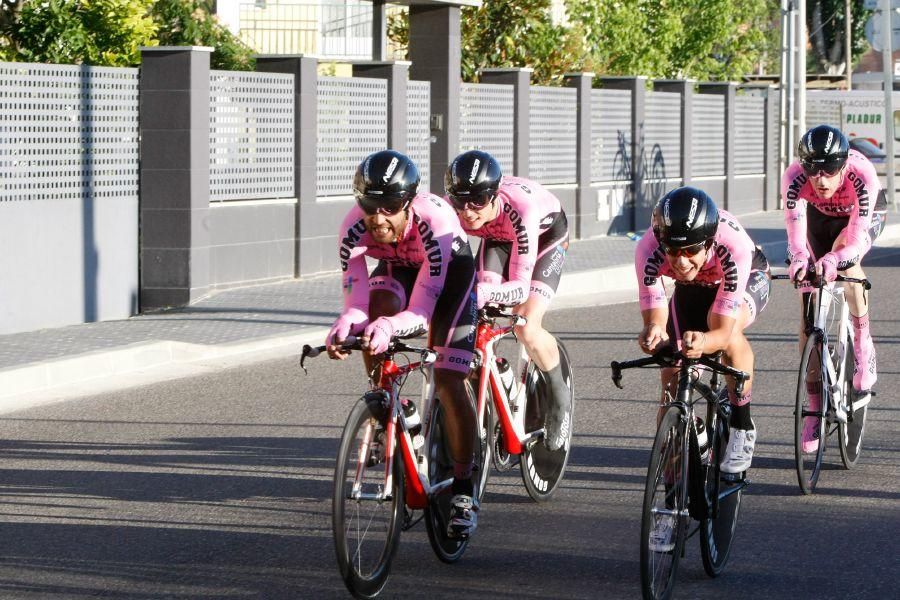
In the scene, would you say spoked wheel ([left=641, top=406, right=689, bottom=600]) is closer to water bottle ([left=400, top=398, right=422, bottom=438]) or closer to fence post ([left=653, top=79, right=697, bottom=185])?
water bottle ([left=400, top=398, right=422, bottom=438])

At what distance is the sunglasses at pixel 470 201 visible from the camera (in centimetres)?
732

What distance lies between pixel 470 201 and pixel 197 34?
1478cm

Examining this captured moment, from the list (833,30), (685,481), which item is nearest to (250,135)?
(685,481)

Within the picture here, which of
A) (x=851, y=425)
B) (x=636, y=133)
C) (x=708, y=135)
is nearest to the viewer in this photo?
(x=851, y=425)

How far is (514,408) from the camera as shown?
773cm

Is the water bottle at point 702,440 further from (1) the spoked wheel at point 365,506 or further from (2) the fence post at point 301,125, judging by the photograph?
(2) the fence post at point 301,125

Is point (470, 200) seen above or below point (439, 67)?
below

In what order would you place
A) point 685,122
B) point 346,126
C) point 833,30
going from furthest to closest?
point 833,30 < point 685,122 < point 346,126

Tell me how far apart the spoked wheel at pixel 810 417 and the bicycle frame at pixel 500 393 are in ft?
4.36

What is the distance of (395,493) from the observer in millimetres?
6176

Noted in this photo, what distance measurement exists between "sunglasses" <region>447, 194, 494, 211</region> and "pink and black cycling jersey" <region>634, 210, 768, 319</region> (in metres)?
0.93

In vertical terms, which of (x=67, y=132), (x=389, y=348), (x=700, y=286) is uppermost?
(x=67, y=132)

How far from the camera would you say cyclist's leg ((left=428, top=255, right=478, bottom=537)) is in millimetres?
6566

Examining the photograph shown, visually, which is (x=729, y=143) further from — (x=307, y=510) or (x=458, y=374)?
(x=458, y=374)
